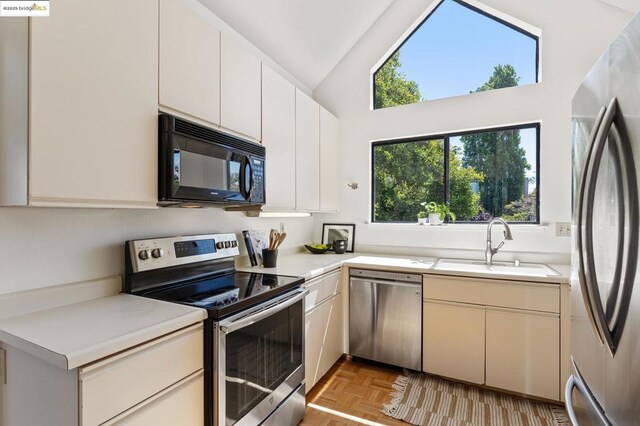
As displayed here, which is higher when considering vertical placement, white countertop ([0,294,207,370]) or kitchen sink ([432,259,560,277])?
white countertop ([0,294,207,370])

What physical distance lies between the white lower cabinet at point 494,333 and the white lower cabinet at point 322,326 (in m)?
0.68

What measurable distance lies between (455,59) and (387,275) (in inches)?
85.8

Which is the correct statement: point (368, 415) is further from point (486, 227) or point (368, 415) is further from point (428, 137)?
point (428, 137)

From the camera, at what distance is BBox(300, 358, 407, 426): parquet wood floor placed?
1.91 metres

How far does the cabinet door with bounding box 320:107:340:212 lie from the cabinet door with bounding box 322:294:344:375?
89cm

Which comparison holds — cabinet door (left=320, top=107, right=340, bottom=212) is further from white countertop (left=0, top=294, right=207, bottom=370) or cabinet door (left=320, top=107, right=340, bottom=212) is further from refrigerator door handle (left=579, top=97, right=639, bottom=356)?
refrigerator door handle (left=579, top=97, right=639, bottom=356)

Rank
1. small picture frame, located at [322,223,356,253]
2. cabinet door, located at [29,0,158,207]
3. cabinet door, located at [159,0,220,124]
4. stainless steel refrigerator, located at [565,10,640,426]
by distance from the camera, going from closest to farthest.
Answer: stainless steel refrigerator, located at [565,10,640,426], cabinet door, located at [29,0,158,207], cabinet door, located at [159,0,220,124], small picture frame, located at [322,223,356,253]

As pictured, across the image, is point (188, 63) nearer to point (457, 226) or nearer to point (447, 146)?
point (447, 146)

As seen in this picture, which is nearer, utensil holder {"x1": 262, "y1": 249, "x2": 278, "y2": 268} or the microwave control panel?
the microwave control panel

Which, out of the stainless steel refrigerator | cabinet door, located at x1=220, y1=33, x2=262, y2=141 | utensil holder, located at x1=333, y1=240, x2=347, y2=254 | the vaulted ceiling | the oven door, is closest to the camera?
the stainless steel refrigerator

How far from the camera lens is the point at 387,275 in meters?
2.43

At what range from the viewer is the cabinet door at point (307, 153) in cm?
251

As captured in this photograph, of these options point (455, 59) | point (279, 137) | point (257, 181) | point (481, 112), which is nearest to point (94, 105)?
point (257, 181)

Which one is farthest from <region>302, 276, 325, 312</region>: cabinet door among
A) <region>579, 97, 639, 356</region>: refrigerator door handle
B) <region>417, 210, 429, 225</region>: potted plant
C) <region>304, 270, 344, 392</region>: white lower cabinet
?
<region>579, 97, 639, 356</region>: refrigerator door handle
